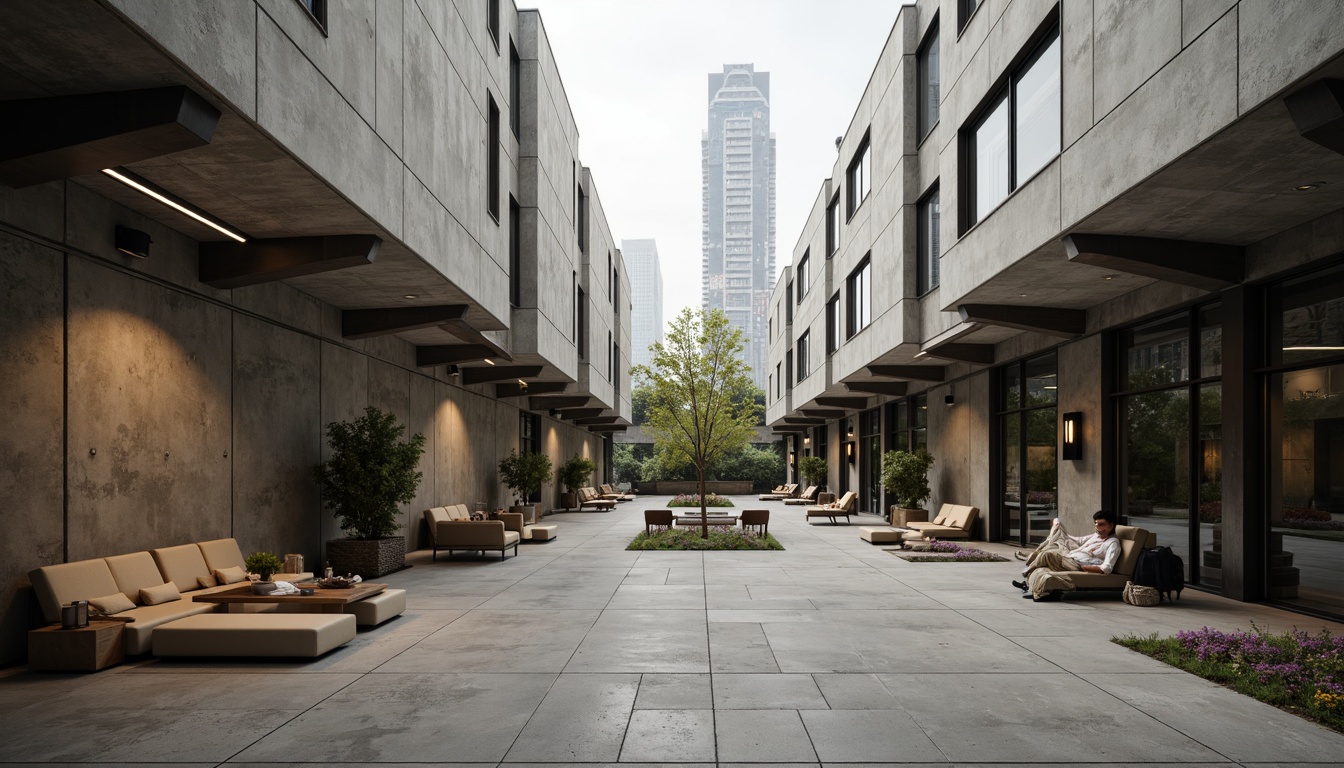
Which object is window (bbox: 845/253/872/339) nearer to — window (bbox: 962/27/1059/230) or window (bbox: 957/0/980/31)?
window (bbox: 962/27/1059/230)

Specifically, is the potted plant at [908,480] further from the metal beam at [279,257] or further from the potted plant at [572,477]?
the metal beam at [279,257]

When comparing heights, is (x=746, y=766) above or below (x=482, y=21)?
below

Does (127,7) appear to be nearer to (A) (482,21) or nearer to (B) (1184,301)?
(A) (482,21)

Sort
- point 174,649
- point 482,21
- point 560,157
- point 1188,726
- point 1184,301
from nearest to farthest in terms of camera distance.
A: 1. point 1188,726
2. point 174,649
3. point 1184,301
4. point 482,21
5. point 560,157

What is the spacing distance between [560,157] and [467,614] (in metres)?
15.2

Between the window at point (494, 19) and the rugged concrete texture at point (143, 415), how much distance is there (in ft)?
28.2

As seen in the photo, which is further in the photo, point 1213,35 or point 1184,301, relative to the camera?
point 1184,301

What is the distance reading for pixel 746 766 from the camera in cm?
504

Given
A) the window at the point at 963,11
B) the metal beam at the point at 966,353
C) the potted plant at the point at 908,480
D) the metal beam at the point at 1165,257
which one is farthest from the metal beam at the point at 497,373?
the metal beam at the point at 1165,257

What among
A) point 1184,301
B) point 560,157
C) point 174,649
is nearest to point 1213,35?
point 1184,301

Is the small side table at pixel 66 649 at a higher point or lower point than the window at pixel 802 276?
lower

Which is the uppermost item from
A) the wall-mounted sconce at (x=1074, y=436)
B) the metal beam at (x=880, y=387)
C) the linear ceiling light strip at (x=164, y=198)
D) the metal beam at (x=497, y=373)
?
the linear ceiling light strip at (x=164, y=198)

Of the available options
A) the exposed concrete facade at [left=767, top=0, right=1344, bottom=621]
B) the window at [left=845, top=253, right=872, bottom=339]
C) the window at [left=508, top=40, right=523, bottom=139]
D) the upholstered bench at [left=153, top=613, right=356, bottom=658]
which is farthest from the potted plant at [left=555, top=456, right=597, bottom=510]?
the upholstered bench at [left=153, top=613, right=356, bottom=658]

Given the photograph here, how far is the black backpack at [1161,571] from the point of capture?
10.6 meters
